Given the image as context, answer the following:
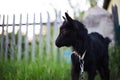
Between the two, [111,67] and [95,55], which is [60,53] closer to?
[111,67]

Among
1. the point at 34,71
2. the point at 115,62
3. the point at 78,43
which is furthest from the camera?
the point at 115,62

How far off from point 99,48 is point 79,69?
0.91m

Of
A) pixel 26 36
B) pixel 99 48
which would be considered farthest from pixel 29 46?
pixel 99 48

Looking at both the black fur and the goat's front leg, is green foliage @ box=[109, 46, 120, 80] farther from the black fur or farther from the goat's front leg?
the goat's front leg

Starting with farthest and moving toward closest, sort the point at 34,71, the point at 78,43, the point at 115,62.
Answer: the point at 115,62
the point at 34,71
the point at 78,43

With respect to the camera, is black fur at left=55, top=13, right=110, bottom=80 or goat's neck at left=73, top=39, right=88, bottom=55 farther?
goat's neck at left=73, top=39, right=88, bottom=55

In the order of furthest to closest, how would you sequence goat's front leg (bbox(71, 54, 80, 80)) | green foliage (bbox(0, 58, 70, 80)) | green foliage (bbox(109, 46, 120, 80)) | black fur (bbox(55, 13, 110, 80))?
green foliage (bbox(109, 46, 120, 80))
green foliage (bbox(0, 58, 70, 80))
goat's front leg (bbox(71, 54, 80, 80))
black fur (bbox(55, 13, 110, 80))

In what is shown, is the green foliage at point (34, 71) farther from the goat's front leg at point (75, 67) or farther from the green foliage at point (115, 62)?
the goat's front leg at point (75, 67)

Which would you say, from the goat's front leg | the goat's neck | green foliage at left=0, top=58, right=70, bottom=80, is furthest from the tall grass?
the goat's neck

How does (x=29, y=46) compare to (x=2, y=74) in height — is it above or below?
above

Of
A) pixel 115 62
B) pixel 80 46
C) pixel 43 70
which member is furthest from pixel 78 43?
pixel 115 62

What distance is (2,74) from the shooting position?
9156mm

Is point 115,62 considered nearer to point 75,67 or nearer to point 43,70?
point 43,70

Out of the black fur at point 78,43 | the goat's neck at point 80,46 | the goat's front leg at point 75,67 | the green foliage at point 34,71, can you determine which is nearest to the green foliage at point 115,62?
the green foliage at point 34,71
